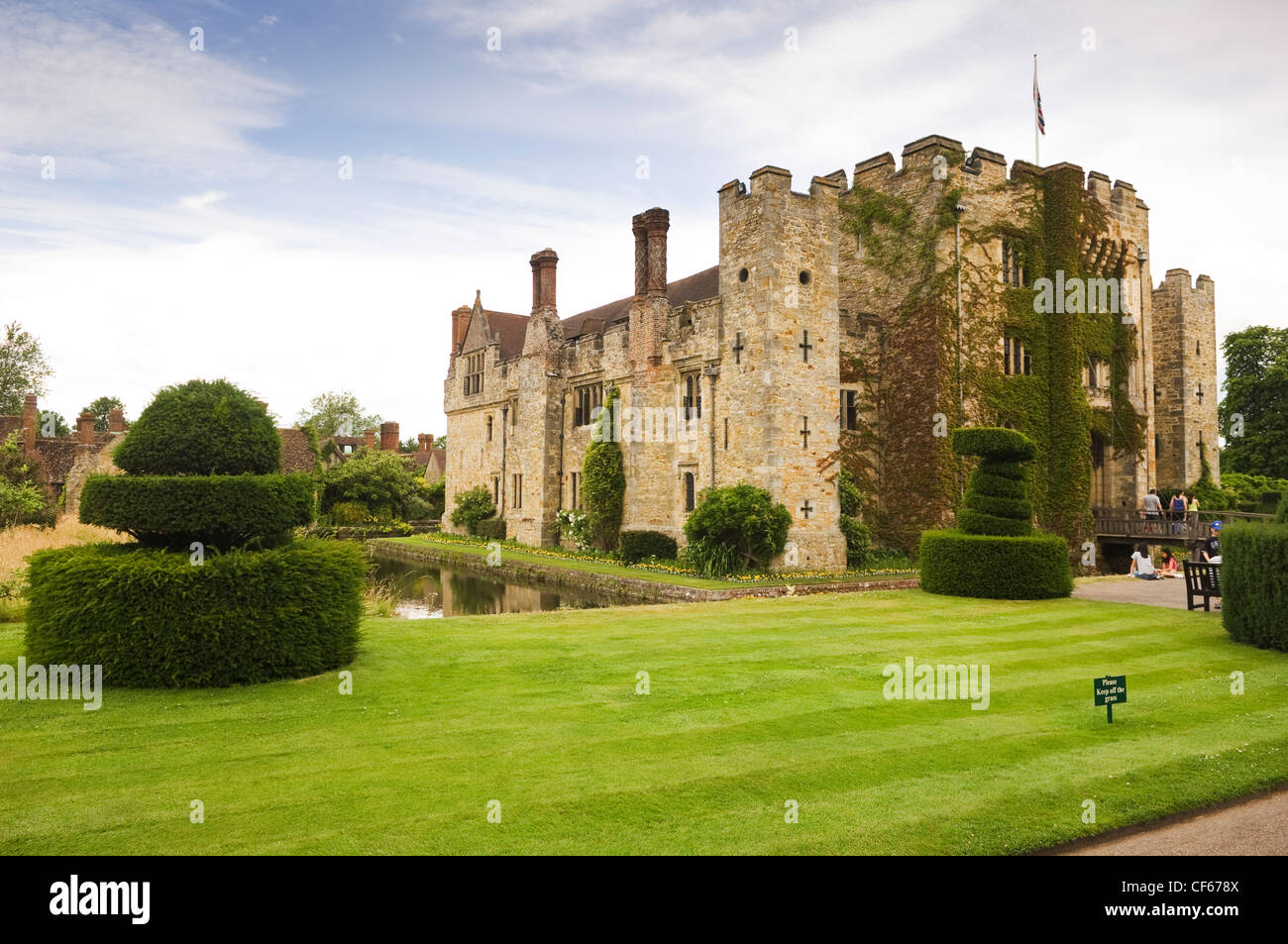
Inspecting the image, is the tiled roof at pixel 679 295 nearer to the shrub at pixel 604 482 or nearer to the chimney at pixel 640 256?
the chimney at pixel 640 256

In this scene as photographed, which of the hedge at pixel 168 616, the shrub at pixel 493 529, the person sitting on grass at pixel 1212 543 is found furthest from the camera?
the shrub at pixel 493 529

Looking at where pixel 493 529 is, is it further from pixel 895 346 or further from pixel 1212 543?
pixel 1212 543

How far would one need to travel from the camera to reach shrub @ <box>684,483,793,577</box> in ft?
70.3

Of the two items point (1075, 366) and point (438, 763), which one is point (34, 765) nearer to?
point (438, 763)

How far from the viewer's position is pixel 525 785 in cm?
584

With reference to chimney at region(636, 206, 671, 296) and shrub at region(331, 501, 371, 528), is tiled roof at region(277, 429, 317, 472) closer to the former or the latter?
shrub at region(331, 501, 371, 528)

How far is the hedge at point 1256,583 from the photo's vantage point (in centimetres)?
1074

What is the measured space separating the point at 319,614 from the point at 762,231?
17.2 meters

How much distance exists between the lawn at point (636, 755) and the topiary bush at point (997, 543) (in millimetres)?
5376

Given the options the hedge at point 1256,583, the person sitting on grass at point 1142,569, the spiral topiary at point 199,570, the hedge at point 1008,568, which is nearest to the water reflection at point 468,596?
the spiral topiary at point 199,570

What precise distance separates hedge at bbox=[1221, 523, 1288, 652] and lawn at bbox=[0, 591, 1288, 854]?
1.61 ft

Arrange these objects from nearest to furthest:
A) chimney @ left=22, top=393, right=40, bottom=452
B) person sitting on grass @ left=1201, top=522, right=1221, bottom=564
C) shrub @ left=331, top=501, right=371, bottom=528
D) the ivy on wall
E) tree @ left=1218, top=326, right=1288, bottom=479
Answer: person sitting on grass @ left=1201, top=522, right=1221, bottom=564 < the ivy on wall < chimney @ left=22, top=393, right=40, bottom=452 < tree @ left=1218, top=326, right=1288, bottom=479 < shrub @ left=331, top=501, right=371, bottom=528

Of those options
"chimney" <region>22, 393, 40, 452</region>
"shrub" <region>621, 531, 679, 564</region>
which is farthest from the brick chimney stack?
"chimney" <region>22, 393, 40, 452</region>
